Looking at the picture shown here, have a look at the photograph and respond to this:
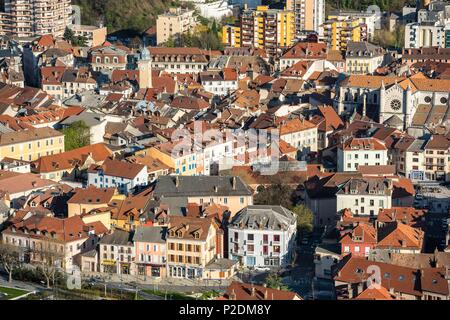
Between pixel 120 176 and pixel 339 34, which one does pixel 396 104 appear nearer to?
pixel 120 176

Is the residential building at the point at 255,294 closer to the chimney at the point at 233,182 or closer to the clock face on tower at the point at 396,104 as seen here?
the chimney at the point at 233,182

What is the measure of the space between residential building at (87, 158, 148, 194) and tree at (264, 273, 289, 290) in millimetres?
5802

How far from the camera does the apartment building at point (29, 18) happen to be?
52688 mm

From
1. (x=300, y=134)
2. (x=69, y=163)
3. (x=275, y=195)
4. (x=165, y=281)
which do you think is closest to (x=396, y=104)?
(x=300, y=134)

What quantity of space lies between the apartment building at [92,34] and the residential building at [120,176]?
22054 mm

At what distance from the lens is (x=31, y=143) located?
34219 millimetres

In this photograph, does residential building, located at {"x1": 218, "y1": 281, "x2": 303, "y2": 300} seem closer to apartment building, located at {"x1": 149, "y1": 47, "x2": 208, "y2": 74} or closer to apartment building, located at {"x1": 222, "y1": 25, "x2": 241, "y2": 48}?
apartment building, located at {"x1": 149, "y1": 47, "x2": 208, "y2": 74}

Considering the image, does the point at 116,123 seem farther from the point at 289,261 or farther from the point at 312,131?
the point at 289,261

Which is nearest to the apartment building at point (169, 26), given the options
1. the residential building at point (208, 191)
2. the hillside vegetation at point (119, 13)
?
the hillside vegetation at point (119, 13)

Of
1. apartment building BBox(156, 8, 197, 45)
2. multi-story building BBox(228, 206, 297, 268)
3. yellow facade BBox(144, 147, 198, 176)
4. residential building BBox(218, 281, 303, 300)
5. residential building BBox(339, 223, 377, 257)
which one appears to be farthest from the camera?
apartment building BBox(156, 8, 197, 45)

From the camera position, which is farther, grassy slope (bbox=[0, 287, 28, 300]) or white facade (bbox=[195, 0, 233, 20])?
white facade (bbox=[195, 0, 233, 20])

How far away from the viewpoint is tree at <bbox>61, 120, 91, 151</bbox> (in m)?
35.3

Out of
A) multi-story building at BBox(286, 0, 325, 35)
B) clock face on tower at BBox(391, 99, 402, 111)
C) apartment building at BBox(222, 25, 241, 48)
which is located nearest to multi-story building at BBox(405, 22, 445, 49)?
multi-story building at BBox(286, 0, 325, 35)

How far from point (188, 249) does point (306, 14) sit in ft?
99.6
